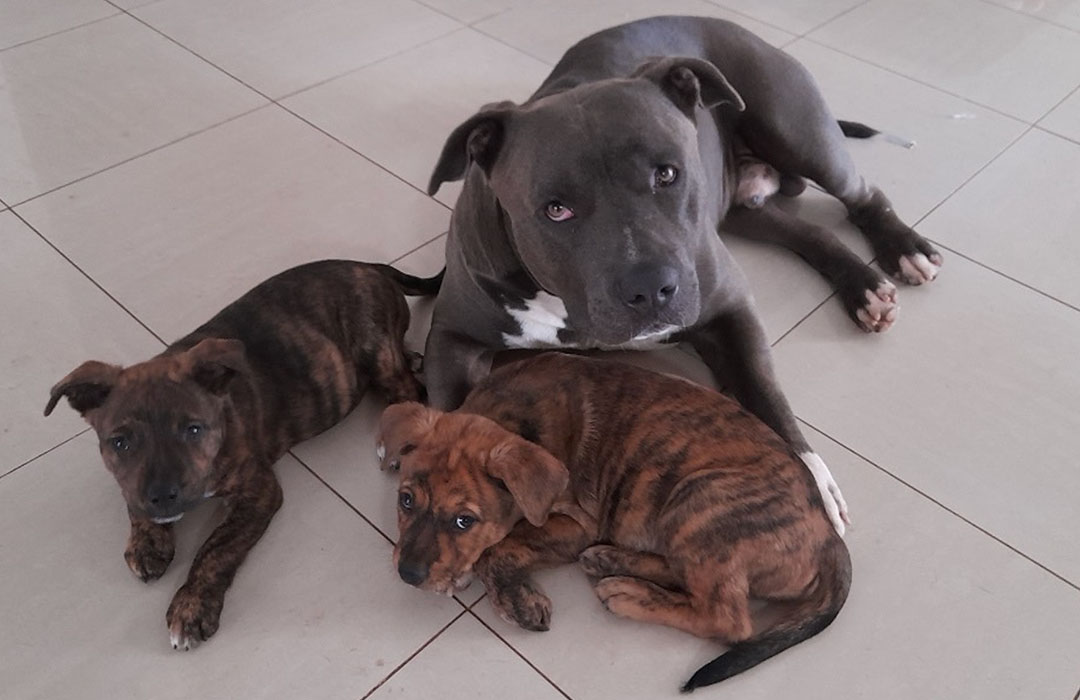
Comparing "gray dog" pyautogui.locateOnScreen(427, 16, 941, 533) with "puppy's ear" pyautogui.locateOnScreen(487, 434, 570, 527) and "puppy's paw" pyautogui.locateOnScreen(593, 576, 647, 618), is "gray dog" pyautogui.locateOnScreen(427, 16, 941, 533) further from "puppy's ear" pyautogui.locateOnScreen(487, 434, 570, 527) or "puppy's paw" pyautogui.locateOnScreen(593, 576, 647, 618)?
"puppy's paw" pyautogui.locateOnScreen(593, 576, 647, 618)

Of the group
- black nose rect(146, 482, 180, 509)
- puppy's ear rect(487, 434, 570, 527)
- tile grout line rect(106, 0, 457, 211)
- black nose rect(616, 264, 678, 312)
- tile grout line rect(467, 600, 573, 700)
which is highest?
black nose rect(616, 264, 678, 312)

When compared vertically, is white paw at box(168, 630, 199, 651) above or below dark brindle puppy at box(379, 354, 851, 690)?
below

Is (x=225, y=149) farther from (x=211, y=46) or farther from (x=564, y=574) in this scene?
(x=564, y=574)

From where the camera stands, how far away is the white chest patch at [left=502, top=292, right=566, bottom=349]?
200 centimetres

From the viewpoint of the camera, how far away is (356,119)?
3.15m

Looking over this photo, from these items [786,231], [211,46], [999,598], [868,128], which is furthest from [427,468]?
[211,46]

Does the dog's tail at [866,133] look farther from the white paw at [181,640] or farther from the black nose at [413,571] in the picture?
the white paw at [181,640]

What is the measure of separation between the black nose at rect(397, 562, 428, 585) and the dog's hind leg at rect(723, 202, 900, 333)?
54.4 inches

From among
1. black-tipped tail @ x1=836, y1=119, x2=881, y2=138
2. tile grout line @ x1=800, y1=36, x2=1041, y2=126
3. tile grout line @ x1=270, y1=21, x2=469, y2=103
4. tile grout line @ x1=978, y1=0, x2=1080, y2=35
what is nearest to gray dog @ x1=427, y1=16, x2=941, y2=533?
black-tipped tail @ x1=836, y1=119, x2=881, y2=138

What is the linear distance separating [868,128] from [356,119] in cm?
174

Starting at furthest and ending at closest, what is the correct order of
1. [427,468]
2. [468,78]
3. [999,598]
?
[468,78]
[999,598]
[427,468]

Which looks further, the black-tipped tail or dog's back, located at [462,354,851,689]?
the black-tipped tail

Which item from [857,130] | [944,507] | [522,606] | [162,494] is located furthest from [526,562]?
[857,130]

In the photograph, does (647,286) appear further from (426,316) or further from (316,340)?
(426,316)
